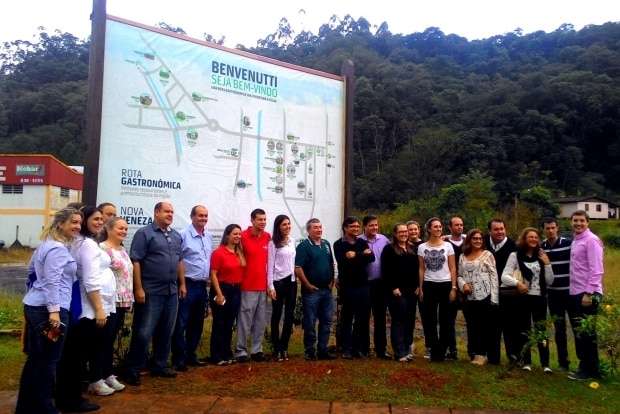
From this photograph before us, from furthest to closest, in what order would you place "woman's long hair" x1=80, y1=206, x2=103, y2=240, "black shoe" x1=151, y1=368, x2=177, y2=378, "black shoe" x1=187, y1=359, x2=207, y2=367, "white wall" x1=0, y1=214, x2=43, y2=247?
"white wall" x1=0, y1=214, x2=43, y2=247
"black shoe" x1=187, y1=359, x2=207, y2=367
"black shoe" x1=151, y1=368, x2=177, y2=378
"woman's long hair" x1=80, y1=206, x2=103, y2=240

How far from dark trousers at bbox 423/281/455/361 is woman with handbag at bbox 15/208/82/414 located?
3623 mm

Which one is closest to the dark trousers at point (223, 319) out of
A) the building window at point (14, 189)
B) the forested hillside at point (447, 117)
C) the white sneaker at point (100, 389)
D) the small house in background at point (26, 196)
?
the white sneaker at point (100, 389)

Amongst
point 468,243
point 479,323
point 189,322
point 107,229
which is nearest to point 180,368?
point 189,322

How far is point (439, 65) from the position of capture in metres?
66.2

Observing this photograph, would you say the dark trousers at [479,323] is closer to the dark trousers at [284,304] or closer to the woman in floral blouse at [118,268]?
the dark trousers at [284,304]

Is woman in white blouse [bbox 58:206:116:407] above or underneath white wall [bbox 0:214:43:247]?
underneath

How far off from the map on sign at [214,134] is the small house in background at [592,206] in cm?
4090

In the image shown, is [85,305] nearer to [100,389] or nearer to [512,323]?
[100,389]

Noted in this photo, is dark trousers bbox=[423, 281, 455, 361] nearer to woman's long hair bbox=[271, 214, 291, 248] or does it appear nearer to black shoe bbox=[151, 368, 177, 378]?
woman's long hair bbox=[271, 214, 291, 248]

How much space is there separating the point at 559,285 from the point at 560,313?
0.97ft

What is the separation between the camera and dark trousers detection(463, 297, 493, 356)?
18.9 feet

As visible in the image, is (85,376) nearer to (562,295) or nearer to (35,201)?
(562,295)

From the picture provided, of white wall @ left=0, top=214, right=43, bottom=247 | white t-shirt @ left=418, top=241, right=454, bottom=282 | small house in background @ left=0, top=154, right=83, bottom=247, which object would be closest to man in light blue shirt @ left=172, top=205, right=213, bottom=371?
white t-shirt @ left=418, top=241, right=454, bottom=282

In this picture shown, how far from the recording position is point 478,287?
18.9 feet
